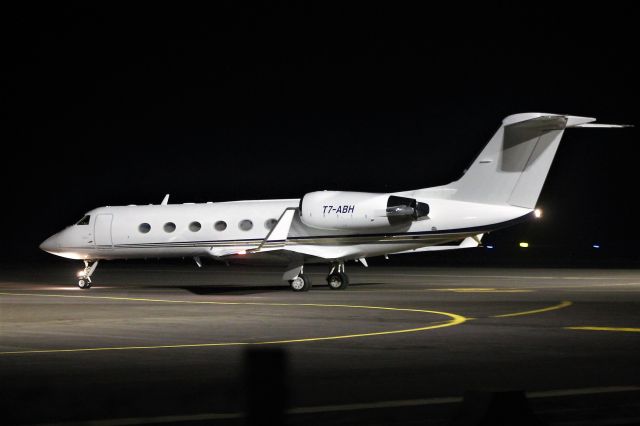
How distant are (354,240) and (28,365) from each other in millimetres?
20607

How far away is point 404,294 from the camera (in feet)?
104

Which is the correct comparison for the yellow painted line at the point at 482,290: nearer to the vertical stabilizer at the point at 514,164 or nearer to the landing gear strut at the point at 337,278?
the vertical stabilizer at the point at 514,164

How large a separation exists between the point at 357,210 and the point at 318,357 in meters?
18.2

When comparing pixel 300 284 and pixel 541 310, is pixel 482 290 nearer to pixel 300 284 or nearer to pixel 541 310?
pixel 300 284

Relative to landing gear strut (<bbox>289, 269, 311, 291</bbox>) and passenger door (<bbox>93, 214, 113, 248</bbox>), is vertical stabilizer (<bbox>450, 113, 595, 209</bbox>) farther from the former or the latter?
passenger door (<bbox>93, 214, 113, 248</bbox>)

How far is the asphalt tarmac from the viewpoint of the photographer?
33.2 ft

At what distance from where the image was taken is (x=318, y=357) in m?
15.0

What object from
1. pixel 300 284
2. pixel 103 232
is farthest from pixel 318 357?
pixel 103 232

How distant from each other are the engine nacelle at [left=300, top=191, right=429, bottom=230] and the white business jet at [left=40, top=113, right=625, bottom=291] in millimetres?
31

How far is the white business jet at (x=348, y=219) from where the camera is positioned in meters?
32.0

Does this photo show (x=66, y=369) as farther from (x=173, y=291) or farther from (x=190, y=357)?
(x=173, y=291)

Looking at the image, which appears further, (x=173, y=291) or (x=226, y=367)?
(x=173, y=291)

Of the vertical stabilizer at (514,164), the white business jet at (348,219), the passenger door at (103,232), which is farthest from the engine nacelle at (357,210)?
the passenger door at (103,232)

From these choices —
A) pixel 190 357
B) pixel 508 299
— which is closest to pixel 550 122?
pixel 508 299
